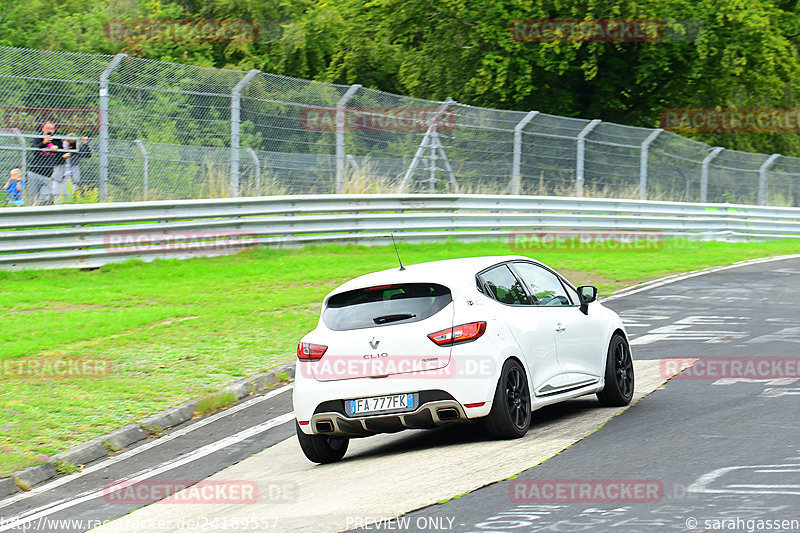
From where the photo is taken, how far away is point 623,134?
29.2m

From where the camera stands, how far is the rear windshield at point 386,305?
830cm

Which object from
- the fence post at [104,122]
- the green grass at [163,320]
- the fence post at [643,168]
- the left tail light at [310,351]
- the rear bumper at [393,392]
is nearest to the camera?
the rear bumper at [393,392]

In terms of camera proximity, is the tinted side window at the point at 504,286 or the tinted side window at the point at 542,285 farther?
the tinted side window at the point at 542,285

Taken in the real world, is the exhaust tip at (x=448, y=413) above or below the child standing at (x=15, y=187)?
below

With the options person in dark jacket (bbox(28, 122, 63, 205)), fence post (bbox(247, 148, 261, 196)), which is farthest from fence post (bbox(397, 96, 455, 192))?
person in dark jacket (bbox(28, 122, 63, 205))

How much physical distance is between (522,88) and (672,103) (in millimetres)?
7151

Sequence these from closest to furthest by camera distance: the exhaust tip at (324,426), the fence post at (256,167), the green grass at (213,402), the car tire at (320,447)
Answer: the exhaust tip at (324,426) < the car tire at (320,447) < the green grass at (213,402) < the fence post at (256,167)

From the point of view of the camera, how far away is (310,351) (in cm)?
846

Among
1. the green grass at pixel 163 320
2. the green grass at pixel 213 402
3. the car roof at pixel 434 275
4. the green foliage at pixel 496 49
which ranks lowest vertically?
the green grass at pixel 213 402

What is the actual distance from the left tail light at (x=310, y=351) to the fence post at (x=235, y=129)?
40.9 ft

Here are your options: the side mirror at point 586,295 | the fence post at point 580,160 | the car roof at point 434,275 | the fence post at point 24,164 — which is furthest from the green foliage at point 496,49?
the car roof at point 434,275

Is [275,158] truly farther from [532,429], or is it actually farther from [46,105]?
[532,429]

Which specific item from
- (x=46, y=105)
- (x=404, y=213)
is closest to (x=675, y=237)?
(x=404, y=213)

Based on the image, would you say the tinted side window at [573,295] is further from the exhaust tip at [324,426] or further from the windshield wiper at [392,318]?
the exhaust tip at [324,426]
